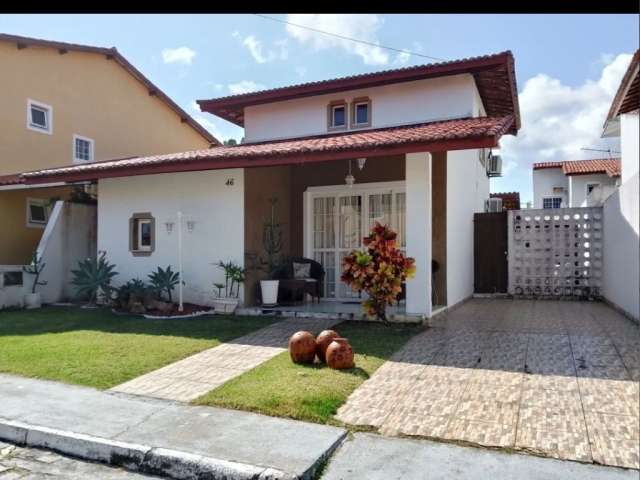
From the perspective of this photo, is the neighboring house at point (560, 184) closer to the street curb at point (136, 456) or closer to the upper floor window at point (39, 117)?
the upper floor window at point (39, 117)

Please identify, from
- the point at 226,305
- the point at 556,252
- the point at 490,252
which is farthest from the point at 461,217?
the point at 226,305

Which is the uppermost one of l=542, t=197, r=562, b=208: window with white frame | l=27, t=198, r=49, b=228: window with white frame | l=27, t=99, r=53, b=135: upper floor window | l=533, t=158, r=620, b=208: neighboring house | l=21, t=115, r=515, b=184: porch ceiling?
l=27, t=99, r=53, b=135: upper floor window

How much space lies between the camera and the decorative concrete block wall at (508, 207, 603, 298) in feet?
39.7

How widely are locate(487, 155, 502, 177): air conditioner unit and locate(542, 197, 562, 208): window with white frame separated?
45.7 feet

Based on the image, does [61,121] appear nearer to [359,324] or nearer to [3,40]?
[3,40]

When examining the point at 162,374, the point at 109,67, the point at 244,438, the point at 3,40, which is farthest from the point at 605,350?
the point at 109,67

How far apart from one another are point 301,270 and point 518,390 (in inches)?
270

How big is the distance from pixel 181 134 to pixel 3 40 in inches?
338

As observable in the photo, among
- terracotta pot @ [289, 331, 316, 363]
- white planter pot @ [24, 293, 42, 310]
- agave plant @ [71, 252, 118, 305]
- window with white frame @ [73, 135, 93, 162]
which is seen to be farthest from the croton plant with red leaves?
window with white frame @ [73, 135, 93, 162]

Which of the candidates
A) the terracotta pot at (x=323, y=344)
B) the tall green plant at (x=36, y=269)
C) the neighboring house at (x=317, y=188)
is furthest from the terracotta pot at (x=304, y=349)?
the tall green plant at (x=36, y=269)

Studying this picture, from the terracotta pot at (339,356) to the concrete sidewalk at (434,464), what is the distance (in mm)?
1820

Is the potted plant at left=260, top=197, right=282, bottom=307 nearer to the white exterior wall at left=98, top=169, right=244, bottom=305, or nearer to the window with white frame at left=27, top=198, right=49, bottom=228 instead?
the white exterior wall at left=98, top=169, right=244, bottom=305
